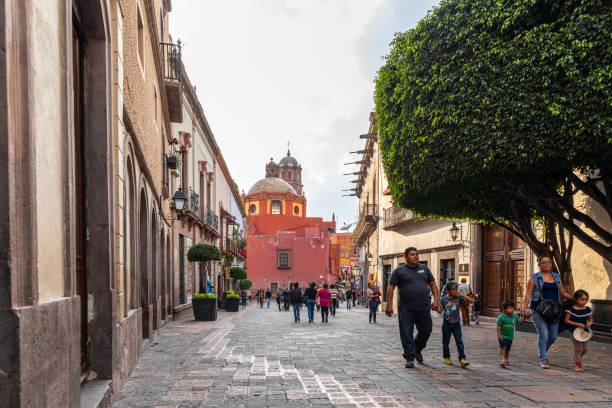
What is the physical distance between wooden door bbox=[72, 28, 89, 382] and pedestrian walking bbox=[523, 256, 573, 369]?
5.62m

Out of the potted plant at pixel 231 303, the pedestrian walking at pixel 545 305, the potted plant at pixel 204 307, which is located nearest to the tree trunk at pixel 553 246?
the pedestrian walking at pixel 545 305

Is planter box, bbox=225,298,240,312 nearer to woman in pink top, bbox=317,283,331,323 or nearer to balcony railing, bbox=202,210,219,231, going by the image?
balcony railing, bbox=202,210,219,231

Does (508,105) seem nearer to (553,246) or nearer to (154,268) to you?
(553,246)

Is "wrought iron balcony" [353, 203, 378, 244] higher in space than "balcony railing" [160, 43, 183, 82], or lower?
lower

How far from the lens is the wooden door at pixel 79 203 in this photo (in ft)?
15.1

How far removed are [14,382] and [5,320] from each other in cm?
30

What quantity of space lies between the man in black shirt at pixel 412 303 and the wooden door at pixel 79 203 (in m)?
3.98

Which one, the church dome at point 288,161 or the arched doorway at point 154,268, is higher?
the church dome at point 288,161

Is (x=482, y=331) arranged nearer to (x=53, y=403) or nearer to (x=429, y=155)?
(x=429, y=155)

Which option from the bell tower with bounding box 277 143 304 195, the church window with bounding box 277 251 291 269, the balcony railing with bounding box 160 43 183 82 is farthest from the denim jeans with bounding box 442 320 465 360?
the bell tower with bounding box 277 143 304 195

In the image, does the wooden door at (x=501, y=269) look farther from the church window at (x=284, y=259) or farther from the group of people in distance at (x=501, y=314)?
the church window at (x=284, y=259)

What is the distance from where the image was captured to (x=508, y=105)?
845 centimetres

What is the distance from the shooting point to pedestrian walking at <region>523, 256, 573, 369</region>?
6.92 metres

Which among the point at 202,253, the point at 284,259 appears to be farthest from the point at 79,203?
the point at 284,259
